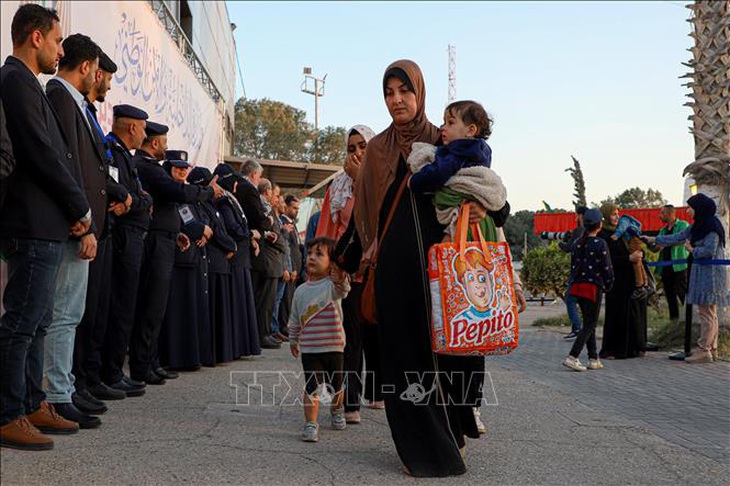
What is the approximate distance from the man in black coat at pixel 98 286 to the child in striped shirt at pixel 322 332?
4.36 ft

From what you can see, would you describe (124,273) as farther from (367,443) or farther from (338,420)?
(367,443)

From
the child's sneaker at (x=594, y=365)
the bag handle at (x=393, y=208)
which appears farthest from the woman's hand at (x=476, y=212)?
the child's sneaker at (x=594, y=365)

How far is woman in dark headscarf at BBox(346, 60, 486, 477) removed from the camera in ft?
13.2

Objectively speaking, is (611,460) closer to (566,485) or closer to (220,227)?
(566,485)

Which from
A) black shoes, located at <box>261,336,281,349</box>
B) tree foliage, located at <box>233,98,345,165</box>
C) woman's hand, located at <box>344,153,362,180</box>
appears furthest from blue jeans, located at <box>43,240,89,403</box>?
tree foliage, located at <box>233,98,345,165</box>

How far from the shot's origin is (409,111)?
4.47 m

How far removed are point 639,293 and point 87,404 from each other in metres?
7.72

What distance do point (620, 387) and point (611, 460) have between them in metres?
3.49

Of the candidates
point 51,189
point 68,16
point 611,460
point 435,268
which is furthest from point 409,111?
point 68,16

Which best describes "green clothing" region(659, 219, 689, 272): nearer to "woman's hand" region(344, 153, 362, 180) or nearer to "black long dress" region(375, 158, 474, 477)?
"woman's hand" region(344, 153, 362, 180)

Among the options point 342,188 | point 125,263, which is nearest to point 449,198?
point 342,188

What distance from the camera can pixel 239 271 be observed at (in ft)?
29.2

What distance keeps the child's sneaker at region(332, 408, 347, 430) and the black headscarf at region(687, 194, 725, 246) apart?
20.9ft

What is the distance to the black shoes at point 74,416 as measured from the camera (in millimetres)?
4672
